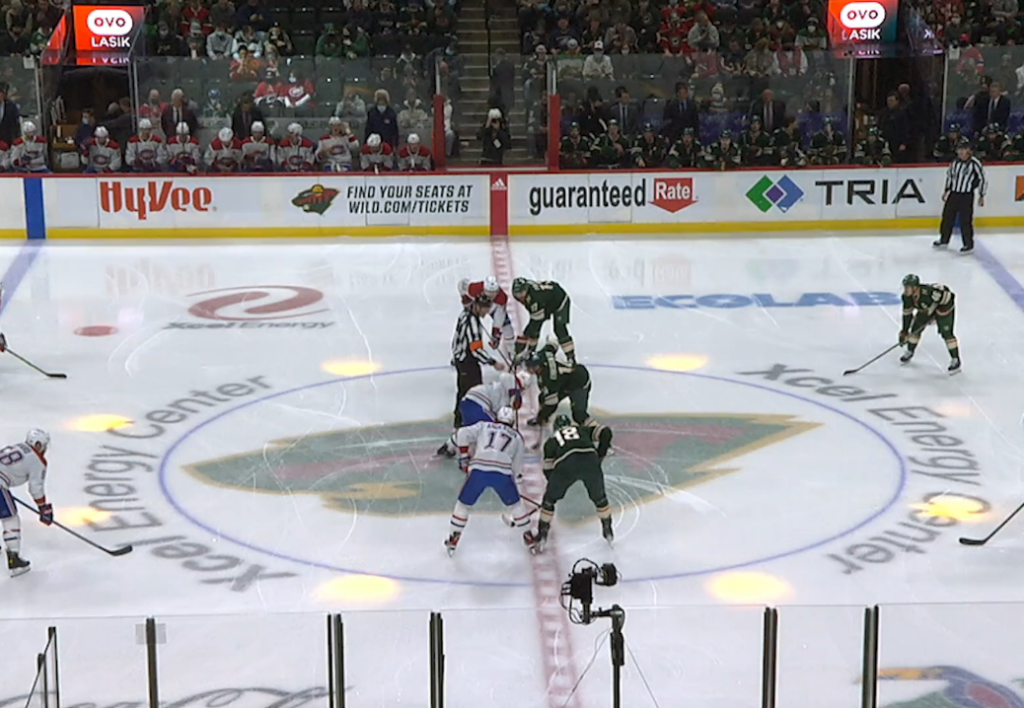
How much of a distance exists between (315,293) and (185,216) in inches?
137

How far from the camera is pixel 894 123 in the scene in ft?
59.6

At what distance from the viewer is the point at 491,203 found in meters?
17.7

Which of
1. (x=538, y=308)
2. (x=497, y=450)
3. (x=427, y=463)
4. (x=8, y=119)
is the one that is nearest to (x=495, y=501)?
(x=427, y=463)

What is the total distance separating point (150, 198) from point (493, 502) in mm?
9651

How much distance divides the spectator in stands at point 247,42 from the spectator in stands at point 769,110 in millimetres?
6015

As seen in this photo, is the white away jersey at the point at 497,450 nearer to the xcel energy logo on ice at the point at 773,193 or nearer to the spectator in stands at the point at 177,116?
the xcel energy logo on ice at the point at 773,193

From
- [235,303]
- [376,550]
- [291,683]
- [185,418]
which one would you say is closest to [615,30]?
[235,303]

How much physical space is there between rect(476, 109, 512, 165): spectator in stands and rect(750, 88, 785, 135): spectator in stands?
114 inches

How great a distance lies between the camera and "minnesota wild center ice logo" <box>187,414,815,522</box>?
9227 millimetres

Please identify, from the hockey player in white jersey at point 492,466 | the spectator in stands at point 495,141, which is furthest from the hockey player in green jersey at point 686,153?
the hockey player in white jersey at point 492,466

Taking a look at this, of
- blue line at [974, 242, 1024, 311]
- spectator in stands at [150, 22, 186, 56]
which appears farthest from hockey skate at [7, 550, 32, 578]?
spectator in stands at [150, 22, 186, 56]

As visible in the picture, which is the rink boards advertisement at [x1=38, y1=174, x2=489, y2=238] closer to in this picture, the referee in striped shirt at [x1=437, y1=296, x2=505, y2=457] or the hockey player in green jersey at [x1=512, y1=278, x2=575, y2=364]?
the hockey player in green jersey at [x1=512, y1=278, x2=575, y2=364]

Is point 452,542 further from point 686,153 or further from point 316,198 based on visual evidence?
point 686,153

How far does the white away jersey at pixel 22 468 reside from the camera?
7.88 meters
